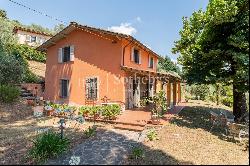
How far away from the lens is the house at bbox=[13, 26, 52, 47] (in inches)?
1634

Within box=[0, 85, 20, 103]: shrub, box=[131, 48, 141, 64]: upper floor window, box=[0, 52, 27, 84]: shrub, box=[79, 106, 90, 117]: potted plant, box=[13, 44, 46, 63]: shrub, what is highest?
box=[13, 44, 46, 63]: shrub

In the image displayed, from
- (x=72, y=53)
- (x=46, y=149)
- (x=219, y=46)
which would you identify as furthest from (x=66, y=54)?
(x=46, y=149)

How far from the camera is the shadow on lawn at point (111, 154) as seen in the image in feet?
29.7

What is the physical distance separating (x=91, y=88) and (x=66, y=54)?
15.5 ft

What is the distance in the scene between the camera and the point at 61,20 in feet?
58.1

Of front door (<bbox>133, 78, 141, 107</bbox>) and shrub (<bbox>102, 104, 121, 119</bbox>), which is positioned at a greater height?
front door (<bbox>133, 78, 141, 107</bbox>)

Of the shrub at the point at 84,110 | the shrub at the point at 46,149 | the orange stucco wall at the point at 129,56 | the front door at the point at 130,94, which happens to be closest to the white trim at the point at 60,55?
the orange stucco wall at the point at 129,56

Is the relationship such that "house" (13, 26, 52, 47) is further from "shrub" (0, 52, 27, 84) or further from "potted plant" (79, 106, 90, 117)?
"potted plant" (79, 106, 90, 117)

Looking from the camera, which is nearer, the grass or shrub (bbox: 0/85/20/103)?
the grass

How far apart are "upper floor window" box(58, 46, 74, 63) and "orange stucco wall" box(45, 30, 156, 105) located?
14.0 inches

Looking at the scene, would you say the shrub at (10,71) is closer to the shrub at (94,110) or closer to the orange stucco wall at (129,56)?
the orange stucco wall at (129,56)

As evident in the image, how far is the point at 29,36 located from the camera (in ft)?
139

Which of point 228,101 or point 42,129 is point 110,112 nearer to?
point 42,129

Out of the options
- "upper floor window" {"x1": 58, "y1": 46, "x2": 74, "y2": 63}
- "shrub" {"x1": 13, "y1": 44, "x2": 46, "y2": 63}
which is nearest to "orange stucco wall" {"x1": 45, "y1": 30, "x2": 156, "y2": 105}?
"upper floor window" {"x1": 58, "y1": 46, "x2": 74, "y2": 63}
